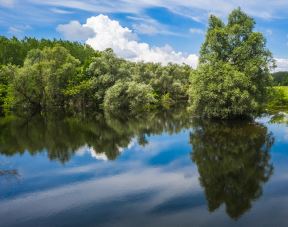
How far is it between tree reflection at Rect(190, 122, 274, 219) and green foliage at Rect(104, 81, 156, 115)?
1583 inches

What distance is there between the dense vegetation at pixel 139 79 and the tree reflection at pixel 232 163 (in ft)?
36.7

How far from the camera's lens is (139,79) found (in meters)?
140

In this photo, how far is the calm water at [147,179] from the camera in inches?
853

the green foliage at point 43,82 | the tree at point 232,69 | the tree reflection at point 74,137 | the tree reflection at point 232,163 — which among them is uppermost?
the green foliage at point 43,82

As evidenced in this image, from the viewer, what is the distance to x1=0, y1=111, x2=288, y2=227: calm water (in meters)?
21.7

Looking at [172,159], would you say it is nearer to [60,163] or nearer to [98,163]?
[98,163]

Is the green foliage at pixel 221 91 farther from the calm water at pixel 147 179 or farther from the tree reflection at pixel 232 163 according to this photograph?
the calm water at pixel 147 179

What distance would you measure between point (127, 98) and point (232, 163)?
64627 mm

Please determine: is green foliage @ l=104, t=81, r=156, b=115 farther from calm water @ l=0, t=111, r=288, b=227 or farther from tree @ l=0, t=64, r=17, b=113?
calm water @ l=0, t=111, r=288, b=227

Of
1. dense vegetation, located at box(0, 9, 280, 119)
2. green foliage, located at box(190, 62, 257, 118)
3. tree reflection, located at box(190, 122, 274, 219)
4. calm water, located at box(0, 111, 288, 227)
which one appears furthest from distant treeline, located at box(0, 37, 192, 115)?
calm water, located at box(0, 111, 288, 227)

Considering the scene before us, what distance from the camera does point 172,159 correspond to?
3691cm

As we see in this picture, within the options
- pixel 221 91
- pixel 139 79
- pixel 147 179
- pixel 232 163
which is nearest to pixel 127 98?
pixel 221 91

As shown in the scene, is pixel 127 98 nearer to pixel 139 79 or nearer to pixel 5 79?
pixel 5 79

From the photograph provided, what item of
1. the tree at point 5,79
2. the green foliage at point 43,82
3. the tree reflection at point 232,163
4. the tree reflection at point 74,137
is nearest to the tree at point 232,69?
the tree reflection at point 74,137
